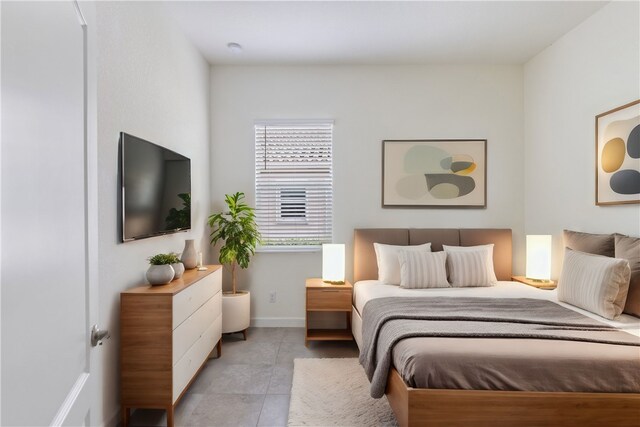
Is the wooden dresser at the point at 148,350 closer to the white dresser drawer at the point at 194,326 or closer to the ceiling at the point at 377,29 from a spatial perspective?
the white dresser drawer at the point at 194,326

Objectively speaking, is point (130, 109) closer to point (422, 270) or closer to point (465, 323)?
point (465, 323)

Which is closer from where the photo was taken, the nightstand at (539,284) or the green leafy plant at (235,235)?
the nightstand at (539,284)

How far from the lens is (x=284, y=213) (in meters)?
4.16

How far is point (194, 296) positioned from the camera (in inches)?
102

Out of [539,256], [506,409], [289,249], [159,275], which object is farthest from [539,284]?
[159,275]

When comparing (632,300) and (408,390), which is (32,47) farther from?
(632,300)

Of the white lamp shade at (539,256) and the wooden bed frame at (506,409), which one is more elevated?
the white lamp shade at (539,256)

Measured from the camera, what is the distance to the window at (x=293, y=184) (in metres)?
4.14

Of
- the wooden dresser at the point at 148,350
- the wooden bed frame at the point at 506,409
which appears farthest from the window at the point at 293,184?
the wooden bed frame at the point at 506,409

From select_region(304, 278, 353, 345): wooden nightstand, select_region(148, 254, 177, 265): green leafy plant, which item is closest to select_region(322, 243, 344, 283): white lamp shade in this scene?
select_region(304, 278, 353, 345): wooden nightstand

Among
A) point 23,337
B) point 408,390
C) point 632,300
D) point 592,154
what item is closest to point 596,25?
point 592,154

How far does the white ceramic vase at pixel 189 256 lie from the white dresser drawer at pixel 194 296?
7.7 inches

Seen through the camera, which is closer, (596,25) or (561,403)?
(561,403)

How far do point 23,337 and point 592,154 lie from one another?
151 inches
